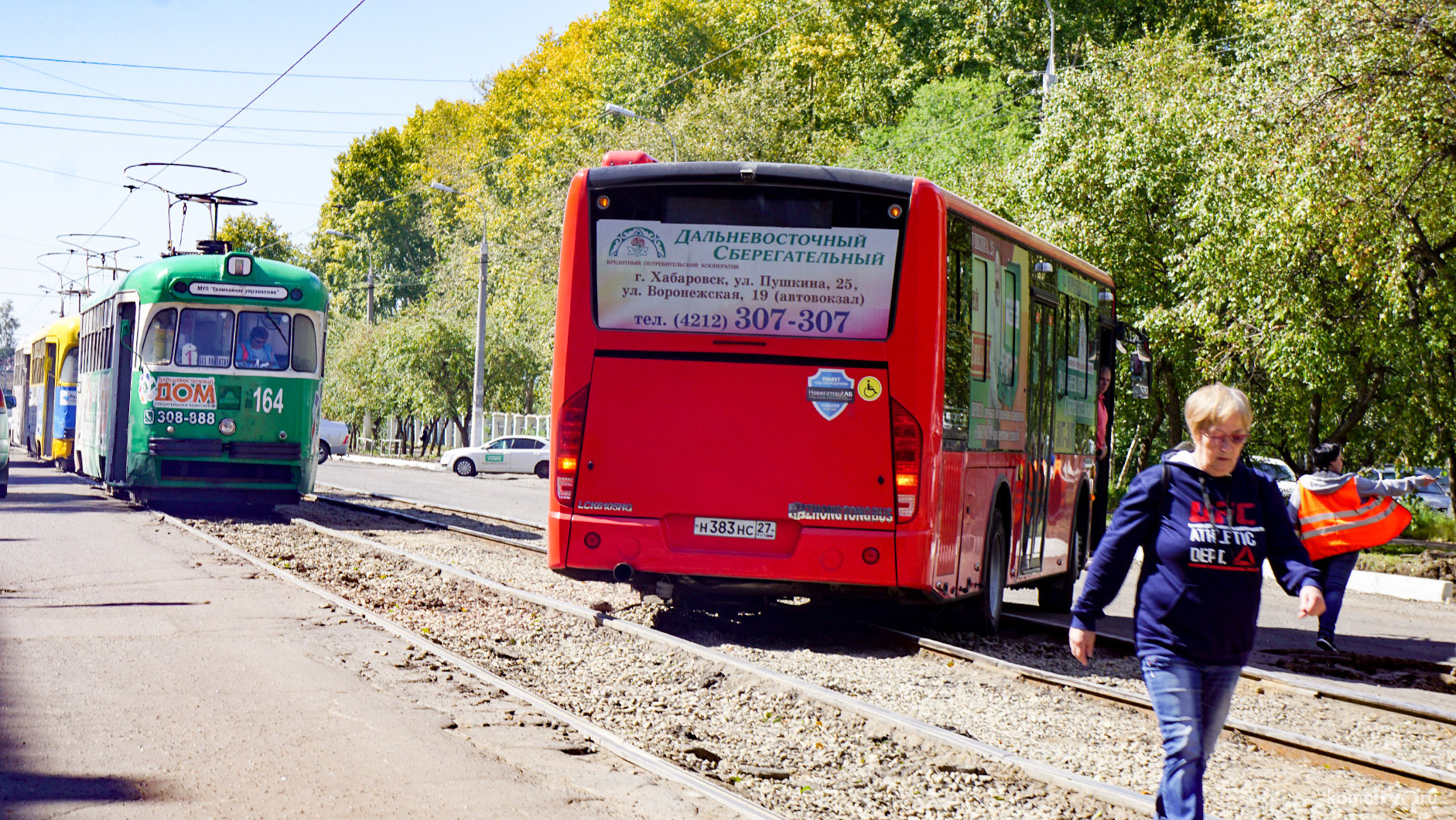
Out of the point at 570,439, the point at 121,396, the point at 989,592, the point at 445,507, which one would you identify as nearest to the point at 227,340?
the point at 121,396

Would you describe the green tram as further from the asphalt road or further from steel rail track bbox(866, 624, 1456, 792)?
steel rail track bbox(866, 624, 1456, 792)

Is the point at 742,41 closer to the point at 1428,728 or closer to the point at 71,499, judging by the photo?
the point at 71,499

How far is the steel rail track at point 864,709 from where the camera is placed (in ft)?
19.6

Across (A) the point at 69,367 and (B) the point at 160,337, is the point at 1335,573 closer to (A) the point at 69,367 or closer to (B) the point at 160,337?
(B) the point at 160,337

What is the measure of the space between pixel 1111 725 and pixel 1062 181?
2148 cm

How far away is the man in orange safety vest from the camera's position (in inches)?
439

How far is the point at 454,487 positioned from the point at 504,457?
945 cm

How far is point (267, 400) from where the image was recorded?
2011 cm

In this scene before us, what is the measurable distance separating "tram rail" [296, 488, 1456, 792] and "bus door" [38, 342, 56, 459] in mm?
26146

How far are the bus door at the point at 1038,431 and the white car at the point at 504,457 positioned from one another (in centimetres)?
3352

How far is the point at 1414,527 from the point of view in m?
28.2

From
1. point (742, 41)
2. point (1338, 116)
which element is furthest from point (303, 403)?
point (742, 41)

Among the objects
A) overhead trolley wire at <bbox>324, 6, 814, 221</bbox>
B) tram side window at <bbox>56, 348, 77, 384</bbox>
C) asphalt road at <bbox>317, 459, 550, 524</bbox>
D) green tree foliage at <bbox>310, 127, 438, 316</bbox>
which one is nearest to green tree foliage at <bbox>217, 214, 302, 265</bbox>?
green tree foliage at <bbox>310, 127, 438, 316</bbox>

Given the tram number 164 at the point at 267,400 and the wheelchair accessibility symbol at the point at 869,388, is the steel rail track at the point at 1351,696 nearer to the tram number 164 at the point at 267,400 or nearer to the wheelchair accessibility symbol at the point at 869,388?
the wheelchair accessibility symbol at the point at 869,388
